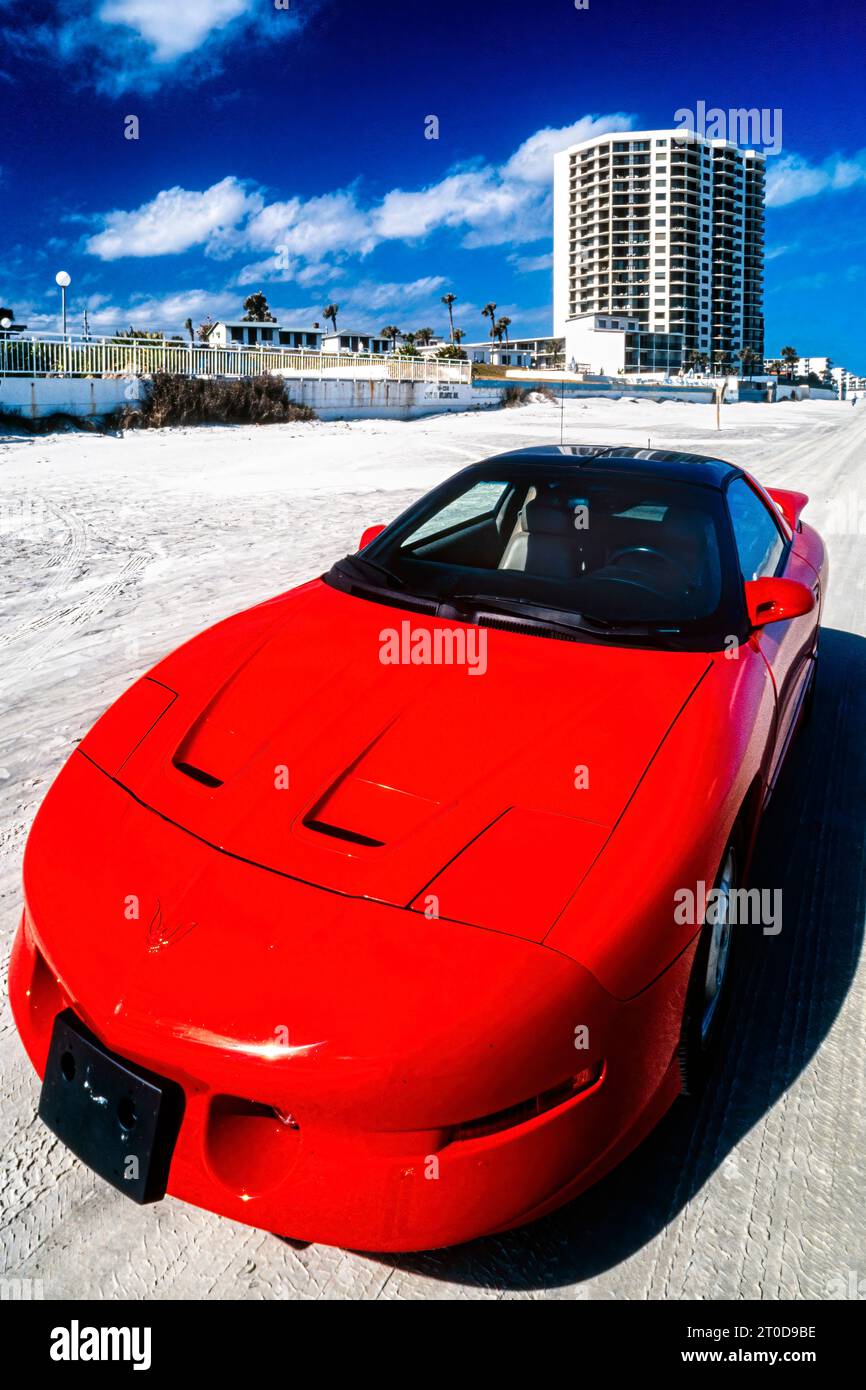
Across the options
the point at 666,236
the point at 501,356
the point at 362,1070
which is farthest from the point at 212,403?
the point at 666,236

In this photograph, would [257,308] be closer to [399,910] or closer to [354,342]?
[354,342]

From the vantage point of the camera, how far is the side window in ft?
10.6

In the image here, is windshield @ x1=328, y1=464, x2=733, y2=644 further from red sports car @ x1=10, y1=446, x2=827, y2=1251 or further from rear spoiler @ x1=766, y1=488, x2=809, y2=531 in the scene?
rear spoiler @ x1=766, y1=488, x2=809, y2=531

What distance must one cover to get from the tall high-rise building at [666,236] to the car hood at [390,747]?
13223 cm

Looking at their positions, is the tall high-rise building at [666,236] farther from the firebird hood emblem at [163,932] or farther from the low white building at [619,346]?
the firebird hood emblem at [163,932]

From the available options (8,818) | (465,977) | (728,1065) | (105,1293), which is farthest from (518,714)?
(8,818)

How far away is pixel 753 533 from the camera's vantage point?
3490mm

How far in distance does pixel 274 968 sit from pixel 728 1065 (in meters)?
Answer: 1.35

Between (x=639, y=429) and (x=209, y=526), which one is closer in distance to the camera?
(x=209, y=526)

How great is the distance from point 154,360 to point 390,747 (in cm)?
2330

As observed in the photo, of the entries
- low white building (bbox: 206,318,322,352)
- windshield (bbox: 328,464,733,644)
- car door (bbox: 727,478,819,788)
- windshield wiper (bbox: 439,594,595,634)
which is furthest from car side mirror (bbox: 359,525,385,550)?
low white building (bbox: 206,318,322,352)

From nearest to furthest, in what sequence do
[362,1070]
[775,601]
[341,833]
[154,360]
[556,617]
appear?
[362,1070] < [341,833] < [556,617] < [775,601] < [154,360]
